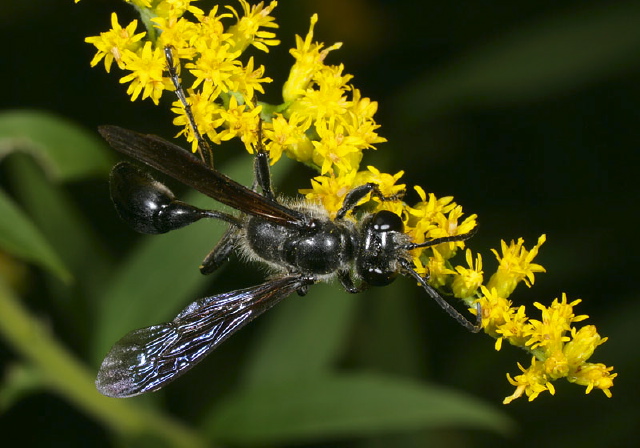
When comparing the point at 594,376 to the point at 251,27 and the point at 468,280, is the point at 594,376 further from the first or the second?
the point at 251,27

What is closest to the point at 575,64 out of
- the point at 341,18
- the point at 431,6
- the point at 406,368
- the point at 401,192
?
the point at 431,6

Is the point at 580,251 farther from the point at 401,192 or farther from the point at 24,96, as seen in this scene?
the point at 24,96

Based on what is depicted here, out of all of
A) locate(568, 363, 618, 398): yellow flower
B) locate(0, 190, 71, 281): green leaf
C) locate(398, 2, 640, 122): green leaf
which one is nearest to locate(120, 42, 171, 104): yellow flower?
locate(0, 190, 71, 281): green leaf

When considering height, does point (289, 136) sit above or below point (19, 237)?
above

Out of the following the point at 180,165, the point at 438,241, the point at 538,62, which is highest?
the point at 538,62

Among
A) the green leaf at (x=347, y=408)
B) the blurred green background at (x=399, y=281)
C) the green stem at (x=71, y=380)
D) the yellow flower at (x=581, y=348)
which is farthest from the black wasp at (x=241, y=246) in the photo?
the green stem at (x=71, y=380)

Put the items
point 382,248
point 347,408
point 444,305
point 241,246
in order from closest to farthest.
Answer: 1. point 444,305
2. point 382,248
3. point 241,246
4. point 347,408

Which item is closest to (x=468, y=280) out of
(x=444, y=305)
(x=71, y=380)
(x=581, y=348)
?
(x=444, y=305)
